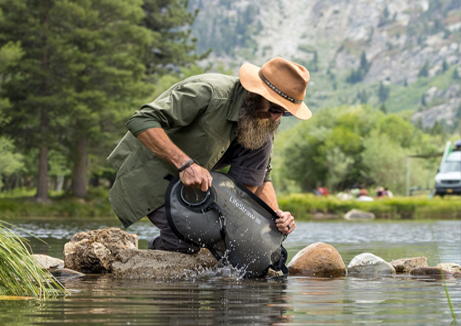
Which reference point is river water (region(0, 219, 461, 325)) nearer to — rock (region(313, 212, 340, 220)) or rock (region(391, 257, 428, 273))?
rock (region(391, 257, 428, 273))

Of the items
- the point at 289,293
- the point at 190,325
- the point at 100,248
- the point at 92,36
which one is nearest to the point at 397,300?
the point at 289,293

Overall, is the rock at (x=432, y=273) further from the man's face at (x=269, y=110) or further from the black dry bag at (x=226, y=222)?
the man's face at (x=269, y=110)

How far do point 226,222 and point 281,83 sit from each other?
1.11m

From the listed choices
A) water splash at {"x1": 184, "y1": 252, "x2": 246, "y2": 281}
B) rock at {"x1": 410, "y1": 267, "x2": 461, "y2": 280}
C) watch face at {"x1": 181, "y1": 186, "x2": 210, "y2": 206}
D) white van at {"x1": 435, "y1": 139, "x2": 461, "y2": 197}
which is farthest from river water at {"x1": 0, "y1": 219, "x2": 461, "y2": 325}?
white van at {"x1": 435, "y1": 139, "x2": 461, "y2": 197}

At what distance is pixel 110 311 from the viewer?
A: 10.0ft

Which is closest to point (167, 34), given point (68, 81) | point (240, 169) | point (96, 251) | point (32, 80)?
point (68, 81)

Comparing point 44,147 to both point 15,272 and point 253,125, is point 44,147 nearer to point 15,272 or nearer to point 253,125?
point 253,125

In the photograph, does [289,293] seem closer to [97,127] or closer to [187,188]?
[187,188]

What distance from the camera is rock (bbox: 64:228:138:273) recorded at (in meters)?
5.48

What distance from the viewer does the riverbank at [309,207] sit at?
2480 centimetres

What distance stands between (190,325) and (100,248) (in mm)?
3036

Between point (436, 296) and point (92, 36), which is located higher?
point (92, 36)

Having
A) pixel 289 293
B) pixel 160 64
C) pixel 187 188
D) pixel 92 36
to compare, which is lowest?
pixel 289 293

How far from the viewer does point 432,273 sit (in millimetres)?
5289
